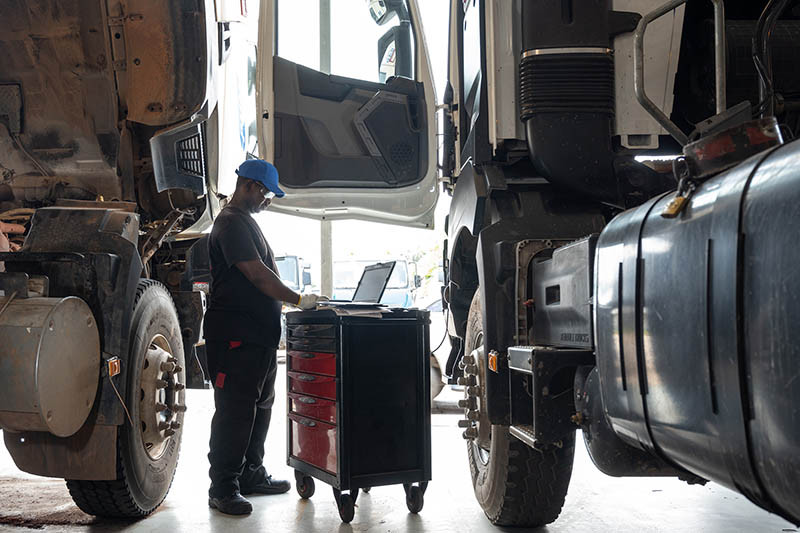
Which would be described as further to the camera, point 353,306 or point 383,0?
point 383,0

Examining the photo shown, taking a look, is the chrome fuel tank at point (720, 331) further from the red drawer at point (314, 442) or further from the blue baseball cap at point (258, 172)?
the blue baseball cap at point (258, 172)

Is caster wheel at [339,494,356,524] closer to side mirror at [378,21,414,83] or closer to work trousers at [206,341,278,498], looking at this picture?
work trousers at [206,341,278,498]

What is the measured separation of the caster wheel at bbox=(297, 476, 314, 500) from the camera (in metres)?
3.90

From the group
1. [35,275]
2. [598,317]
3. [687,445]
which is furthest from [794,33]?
[35,275]

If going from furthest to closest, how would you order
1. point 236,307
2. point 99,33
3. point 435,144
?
point 435,144 < point 236,307 < point 99,33

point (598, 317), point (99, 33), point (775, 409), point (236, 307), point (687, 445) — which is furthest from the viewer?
point (236, 307)

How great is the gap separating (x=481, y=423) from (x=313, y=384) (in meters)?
0.90

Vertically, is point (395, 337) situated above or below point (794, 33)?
below

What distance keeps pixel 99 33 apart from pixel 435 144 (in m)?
1.88

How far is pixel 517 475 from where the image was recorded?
2.95 m

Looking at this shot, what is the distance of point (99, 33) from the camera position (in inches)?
131

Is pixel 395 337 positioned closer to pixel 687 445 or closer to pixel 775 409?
pixel 687 445

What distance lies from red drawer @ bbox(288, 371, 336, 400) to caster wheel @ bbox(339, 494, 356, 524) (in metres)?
0.46

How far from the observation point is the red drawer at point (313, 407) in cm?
347
